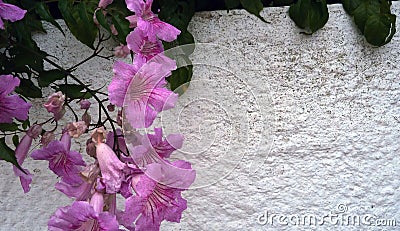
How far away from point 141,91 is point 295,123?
0.57m

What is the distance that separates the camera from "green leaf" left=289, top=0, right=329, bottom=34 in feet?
4.31

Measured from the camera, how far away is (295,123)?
1.33 m

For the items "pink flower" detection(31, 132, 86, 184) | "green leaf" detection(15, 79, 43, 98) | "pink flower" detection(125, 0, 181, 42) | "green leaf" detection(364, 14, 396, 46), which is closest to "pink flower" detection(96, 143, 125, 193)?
"pink flower" detection(31, 132, 86, 184)

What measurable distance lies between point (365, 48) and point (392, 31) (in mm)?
78

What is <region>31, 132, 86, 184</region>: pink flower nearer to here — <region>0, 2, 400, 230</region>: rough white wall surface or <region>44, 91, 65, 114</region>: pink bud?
<region>44, 91, 65, 114</region>: pink bud

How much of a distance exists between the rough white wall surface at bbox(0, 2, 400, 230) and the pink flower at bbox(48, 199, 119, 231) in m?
0.54

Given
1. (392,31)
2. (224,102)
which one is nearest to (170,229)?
(224,102)

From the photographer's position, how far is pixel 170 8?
1.34m

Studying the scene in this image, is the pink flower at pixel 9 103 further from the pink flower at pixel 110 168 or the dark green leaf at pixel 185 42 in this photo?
the dark green leaf at pixel 185 42

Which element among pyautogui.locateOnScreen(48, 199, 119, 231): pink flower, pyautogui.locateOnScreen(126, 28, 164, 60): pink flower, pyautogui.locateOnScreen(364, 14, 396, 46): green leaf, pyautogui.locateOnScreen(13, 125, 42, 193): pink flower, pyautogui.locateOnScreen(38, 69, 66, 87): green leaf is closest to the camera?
pyautogui.locateOnScreen(48, 199, 119, 231): pink flower

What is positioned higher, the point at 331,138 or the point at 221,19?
the point at 221,19

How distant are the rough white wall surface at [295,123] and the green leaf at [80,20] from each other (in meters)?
0.19

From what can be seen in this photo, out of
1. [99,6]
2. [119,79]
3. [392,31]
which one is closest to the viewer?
[119,79]

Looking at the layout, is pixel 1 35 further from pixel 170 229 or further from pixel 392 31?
pixel 392 31
